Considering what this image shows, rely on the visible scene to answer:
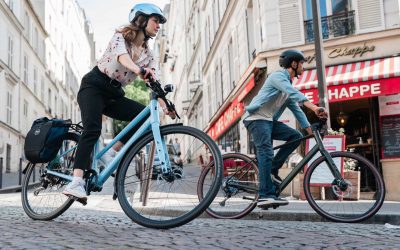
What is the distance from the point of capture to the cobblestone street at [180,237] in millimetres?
2930

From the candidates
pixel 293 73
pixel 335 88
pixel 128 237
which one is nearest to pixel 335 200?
pixel 293 73

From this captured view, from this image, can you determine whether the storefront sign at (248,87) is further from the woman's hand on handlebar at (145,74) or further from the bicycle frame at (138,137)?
the woman's hand on handlebar at (145,74)

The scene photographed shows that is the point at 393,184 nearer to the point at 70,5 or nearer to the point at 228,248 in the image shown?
the point at 228,248

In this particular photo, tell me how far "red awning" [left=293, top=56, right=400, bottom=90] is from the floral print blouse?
7.79 metres

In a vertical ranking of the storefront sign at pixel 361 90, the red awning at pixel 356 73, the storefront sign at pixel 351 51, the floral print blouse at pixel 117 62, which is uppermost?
the storefront sign at pixel 351 51

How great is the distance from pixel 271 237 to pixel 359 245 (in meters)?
0.59

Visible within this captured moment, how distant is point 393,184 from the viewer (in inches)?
385

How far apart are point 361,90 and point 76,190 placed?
837 cm

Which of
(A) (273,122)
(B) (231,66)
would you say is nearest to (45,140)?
(A) (273,122)

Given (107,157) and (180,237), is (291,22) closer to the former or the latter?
(107,157)

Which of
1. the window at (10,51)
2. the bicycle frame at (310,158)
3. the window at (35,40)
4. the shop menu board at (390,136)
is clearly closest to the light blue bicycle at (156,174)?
the bicycle frame at (310,158)

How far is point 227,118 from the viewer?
1862 cm

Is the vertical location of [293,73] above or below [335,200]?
above

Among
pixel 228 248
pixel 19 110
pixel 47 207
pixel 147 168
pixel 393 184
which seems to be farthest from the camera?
pixel 19 110
